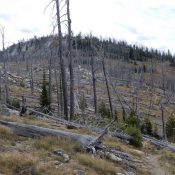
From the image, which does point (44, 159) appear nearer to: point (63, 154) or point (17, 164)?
point (63, 154)

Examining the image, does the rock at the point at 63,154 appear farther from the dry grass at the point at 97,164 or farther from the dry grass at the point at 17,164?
the dry grass at the point at 17,164

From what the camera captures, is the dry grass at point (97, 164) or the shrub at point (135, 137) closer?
the dry grass at point (97, 164)

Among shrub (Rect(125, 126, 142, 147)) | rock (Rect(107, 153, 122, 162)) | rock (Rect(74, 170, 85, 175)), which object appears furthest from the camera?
shrub (Rect(125, 126, 142, 147))

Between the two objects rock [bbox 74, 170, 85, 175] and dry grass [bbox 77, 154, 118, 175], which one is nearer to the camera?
rock [bbox 74, 170, 85, 175]

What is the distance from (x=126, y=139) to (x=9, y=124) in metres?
7.18

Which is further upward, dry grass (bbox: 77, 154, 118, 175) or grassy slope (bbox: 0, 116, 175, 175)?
grassy slope (bbox: 0, 116, 175, 175)

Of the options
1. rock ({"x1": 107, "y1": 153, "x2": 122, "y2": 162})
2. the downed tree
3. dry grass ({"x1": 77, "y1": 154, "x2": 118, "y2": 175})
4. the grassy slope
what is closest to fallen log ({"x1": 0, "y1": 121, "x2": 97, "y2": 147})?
the downed tree

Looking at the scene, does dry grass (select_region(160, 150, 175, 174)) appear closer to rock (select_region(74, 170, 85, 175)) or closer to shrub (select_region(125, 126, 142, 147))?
shrub (select_region(125, 126, 142, 147))

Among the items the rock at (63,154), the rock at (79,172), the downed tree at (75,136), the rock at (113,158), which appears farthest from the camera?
the rock at (113,158)

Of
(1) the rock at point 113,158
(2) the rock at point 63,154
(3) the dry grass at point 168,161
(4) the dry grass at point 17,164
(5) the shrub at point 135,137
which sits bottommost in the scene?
(3) the dry grass at point 168,161

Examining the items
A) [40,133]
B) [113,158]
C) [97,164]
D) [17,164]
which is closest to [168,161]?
[113,158]

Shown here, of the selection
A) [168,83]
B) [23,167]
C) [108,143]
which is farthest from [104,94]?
[23,167]

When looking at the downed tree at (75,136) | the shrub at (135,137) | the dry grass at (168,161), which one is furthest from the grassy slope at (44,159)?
the shrub at (135,137)

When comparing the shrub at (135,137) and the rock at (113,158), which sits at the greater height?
the rock at (113,158)
